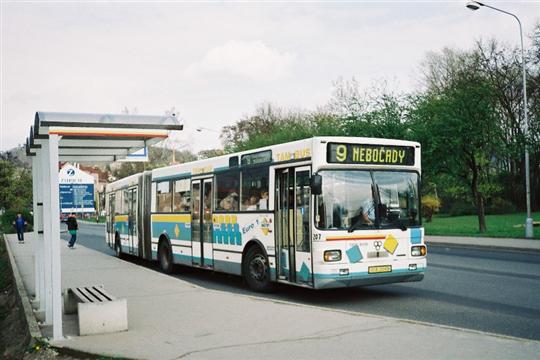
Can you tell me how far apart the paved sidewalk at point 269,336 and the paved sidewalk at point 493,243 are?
1520 centimetres

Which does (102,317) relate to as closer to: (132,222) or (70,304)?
(70,304)

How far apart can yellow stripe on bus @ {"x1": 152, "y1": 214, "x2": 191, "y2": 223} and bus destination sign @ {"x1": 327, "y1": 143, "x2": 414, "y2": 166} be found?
5970mm

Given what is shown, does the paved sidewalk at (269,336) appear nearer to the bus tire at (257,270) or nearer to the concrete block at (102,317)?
the concrete block at (102,317)

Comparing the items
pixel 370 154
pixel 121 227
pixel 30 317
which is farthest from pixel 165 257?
pixel 370 154

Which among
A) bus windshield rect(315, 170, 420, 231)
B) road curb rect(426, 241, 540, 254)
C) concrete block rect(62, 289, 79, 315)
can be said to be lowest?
road curb rect(426, 241, 540, 254)

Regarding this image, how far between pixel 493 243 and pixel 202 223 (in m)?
14.3

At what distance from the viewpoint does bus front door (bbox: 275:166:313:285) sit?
35.9 feet

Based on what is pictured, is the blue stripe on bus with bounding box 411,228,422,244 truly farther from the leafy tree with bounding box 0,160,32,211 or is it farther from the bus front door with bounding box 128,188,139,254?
the leafy tree with bounding box 0,160,32,211

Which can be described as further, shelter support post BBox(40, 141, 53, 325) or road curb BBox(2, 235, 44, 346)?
shelter support post BBox(40, 141, 53, 325)

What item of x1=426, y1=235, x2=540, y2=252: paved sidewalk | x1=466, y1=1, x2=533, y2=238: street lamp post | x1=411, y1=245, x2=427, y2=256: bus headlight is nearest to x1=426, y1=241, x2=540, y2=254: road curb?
x1=426, y1=235, x2=540, y2=252: paved sidewalk

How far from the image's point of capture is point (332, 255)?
10.6 m

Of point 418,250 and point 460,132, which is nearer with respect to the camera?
point 418,250

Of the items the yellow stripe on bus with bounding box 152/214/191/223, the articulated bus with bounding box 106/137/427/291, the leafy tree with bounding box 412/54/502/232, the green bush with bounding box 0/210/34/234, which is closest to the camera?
the articulated bus with bounding box 106/137/427/291

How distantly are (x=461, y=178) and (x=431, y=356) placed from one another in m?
27.6
